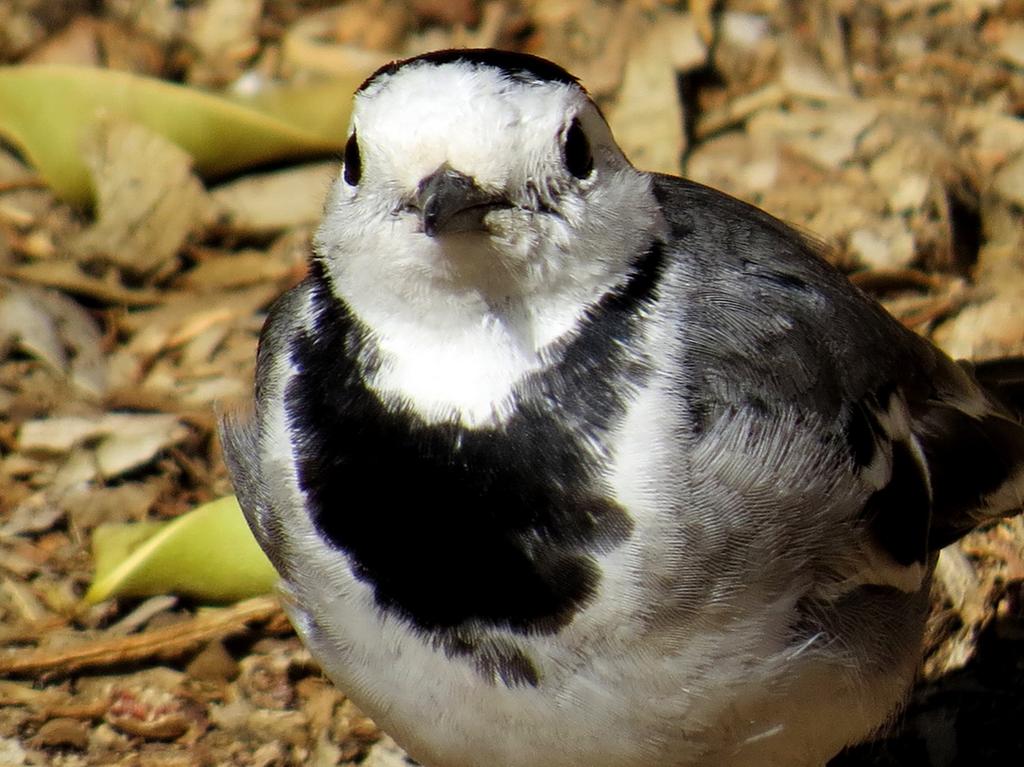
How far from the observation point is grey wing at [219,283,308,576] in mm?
4199

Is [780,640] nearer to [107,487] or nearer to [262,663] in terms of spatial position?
[262,663]

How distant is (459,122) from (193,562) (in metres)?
2.24

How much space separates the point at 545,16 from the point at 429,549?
4560mm

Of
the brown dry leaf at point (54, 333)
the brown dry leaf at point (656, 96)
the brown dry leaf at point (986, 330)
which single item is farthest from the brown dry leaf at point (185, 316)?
the brown dry leaf at point (986, 330)

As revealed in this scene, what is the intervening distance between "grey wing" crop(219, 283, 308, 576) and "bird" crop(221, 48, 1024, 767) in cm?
1

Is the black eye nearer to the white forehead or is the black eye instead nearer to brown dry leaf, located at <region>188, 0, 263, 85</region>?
the white forehead

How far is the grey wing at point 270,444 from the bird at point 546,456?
0.04ft

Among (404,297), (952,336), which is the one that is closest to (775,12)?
(952,336)

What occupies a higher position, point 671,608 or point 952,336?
point 671,608

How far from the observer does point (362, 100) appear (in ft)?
13.1

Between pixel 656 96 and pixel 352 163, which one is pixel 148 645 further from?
pixel 656 96

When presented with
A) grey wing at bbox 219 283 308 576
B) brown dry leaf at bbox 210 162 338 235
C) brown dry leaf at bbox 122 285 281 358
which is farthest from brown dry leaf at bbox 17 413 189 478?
grey wing at bbox 219 283 308 576

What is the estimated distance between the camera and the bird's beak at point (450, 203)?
144 inches

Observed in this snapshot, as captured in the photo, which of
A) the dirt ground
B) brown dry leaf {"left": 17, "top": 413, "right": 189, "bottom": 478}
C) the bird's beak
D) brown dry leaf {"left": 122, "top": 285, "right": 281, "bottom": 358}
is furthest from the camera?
brown dry leaf {"left": 122, "top": 285, "right": 281, "bottom": 358}
